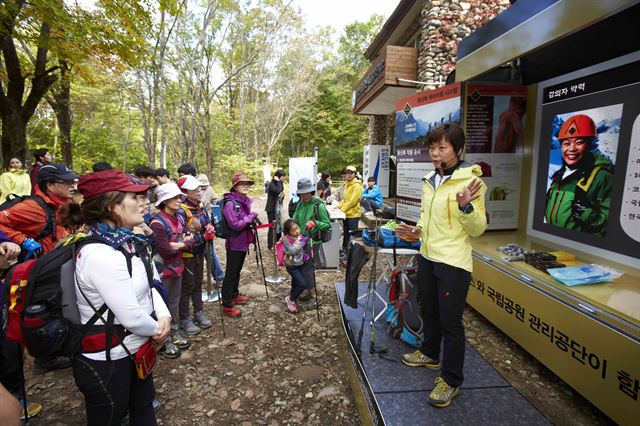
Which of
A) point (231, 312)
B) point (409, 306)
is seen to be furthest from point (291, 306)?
point (409, 306)

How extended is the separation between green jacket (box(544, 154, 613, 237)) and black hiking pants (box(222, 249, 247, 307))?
14.0 ft

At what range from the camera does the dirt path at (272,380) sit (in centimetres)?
303

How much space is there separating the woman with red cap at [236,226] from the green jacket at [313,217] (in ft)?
2.39

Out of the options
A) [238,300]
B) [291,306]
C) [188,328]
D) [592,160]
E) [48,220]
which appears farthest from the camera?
[238,300]

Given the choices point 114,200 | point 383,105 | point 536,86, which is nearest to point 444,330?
point 114,200

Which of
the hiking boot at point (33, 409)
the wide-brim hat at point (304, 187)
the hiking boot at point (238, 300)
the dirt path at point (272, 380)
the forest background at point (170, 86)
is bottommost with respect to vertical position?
the dirt path at point (272, 380)

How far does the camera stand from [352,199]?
7129mm

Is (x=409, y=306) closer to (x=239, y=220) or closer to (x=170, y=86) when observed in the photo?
(x=239, y=220)

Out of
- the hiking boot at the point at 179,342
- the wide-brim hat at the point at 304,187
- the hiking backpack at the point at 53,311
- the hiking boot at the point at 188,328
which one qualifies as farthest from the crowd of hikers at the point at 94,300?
the wide-brim hat at the point at 304,187

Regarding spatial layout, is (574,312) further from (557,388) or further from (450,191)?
(450,191)

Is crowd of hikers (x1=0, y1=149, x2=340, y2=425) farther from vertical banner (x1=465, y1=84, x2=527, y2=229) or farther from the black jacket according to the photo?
the black jacket

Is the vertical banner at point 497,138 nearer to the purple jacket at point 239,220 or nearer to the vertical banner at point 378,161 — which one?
the purple jacket at point 239,220

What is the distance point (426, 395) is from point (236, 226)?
294 cm

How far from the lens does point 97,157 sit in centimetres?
2314
